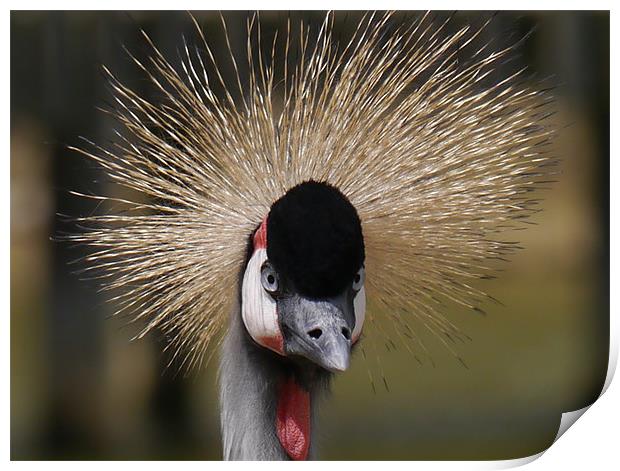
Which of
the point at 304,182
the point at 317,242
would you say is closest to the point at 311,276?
the point at 317,242

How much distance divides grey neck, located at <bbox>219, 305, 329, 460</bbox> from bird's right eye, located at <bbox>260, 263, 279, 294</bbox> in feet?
0.46

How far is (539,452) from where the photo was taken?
1662 millimetres

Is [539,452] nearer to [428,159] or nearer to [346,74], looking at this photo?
[428,159]

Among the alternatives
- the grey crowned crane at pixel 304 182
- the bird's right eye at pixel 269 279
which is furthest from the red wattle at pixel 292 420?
the bird's right eye at pixel 269 279

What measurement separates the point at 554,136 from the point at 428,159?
12.9 inches

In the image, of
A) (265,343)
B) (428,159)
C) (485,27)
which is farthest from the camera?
(485,27)

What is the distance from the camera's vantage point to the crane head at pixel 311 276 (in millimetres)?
1188

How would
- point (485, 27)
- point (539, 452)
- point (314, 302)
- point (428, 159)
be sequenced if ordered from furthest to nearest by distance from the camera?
1. point (539, 452)
2. point (485, 27)
3. point (428, 159)
4. point (314, 302)

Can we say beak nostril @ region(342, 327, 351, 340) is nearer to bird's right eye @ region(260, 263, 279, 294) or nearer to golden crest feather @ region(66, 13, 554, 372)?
bird's right eye @ region(260, 263, 279, 294)

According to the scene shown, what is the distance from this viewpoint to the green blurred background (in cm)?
157

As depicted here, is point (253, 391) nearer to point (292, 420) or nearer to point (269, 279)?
point (292, 420)

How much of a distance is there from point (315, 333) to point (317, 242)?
127 millimetres

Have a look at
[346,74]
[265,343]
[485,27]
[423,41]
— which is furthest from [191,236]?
[485,27]

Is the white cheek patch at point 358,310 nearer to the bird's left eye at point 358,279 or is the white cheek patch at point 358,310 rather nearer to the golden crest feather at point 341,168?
the bird's left eye at point 358,279
